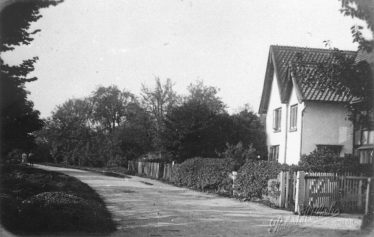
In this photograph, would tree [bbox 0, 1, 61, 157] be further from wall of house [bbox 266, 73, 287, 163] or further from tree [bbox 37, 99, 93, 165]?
tree [bbox 37, 99, 93, 165]

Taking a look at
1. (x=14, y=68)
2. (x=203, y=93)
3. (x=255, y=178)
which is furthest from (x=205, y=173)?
(x=203, y=93)

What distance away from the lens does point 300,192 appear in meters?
13.6

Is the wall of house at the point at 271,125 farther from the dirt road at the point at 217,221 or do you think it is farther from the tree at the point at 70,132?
the tree at the point at 70,132

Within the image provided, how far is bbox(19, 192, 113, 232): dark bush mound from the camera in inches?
327

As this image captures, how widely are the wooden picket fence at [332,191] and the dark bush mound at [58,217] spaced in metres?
6.49

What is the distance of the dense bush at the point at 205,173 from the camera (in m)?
21.8

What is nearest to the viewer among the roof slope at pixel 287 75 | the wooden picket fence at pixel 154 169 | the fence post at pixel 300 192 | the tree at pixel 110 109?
the fence post at pixel 300 192

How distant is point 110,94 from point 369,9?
82652 mm

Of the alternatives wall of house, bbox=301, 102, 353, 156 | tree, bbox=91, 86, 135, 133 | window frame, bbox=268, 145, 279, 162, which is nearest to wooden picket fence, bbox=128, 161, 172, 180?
window frame, bbox=268, 145, 279, 162

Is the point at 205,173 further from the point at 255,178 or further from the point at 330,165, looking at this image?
the point at 330,165

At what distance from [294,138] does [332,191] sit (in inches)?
423

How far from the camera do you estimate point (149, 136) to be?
171ft

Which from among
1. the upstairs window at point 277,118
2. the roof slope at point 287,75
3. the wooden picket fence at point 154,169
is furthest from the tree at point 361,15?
the wooden picket fence at point 154,169

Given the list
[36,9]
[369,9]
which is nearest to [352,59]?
[369,9]
